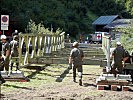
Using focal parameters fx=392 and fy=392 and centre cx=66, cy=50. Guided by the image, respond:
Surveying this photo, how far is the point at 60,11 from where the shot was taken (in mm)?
73688

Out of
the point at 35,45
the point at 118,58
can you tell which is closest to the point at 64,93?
the point at 118,58

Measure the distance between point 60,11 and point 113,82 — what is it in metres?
60.2

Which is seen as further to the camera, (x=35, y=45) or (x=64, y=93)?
(x=35, y=45)

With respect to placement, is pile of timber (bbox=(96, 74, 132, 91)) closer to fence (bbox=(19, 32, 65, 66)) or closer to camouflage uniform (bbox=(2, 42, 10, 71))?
camouflage uniform (bbox=(2, 42, 10, 71))

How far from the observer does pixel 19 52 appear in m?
16.6

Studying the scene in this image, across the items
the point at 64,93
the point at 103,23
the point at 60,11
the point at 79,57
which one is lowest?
the point at 64,93

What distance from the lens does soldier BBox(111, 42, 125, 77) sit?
1474cm

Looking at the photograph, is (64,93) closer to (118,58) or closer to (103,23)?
(118,58)

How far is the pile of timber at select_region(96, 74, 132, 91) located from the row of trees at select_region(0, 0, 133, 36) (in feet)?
72.1

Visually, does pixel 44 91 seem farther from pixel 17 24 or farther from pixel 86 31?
pixel 86 31

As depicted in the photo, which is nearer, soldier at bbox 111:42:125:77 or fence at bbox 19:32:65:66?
soldier at bbox 111:42:125:77

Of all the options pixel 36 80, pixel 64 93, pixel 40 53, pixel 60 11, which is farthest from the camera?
pixel 60 11

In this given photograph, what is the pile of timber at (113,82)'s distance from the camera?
13930 millimetres

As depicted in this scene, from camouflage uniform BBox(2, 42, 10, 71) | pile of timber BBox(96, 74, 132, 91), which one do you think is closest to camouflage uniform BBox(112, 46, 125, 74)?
pile of timber BBox(96, 74, 132, 91)
